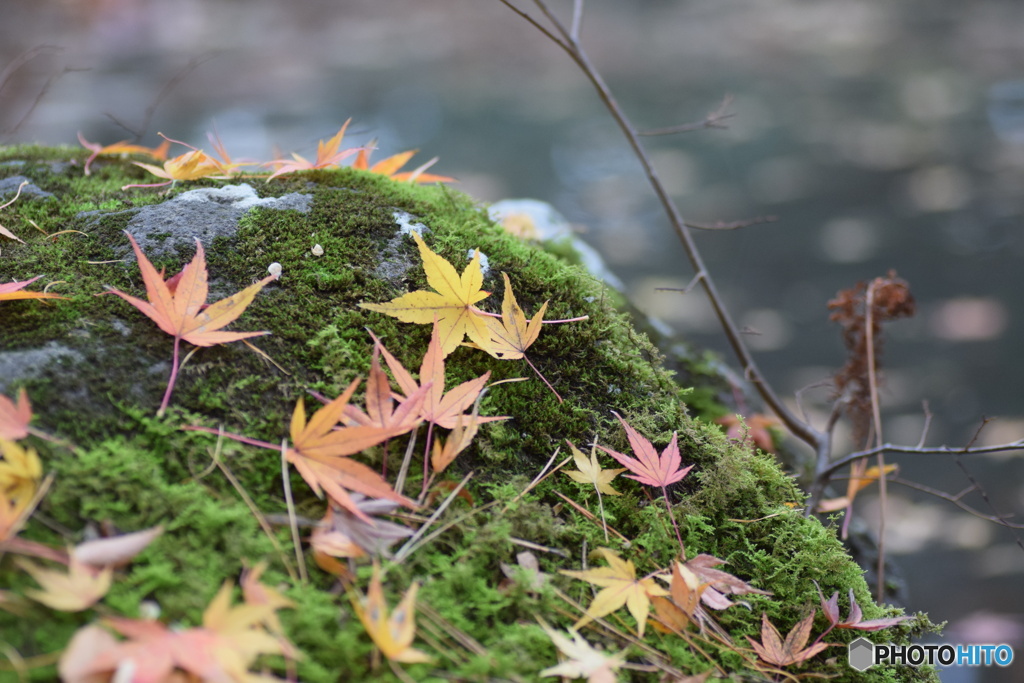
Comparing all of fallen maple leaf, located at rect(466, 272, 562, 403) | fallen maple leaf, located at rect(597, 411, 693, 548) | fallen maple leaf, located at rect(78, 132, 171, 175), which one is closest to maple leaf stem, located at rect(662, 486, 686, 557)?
fallen maple leaf, located at rect(597, 411, 693, 548)

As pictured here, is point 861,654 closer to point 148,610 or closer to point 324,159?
point 148,610

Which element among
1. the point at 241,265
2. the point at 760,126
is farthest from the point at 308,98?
the point at 241,265

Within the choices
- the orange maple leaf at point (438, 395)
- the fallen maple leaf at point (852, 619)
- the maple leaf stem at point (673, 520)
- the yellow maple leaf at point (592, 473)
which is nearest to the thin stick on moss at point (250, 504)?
the orange maple leaf at point (438, 395)

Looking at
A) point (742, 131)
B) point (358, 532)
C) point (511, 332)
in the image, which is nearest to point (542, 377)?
point (511, 332)

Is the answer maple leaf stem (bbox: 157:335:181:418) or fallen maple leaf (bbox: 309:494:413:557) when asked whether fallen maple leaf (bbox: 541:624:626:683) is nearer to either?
fallen maple leaf (bbox: 309:494:413:557)

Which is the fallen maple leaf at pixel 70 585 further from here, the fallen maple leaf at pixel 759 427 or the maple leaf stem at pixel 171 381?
the fallen maple leaf at pixel 759 427

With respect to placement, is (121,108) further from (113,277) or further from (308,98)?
(113,277)
